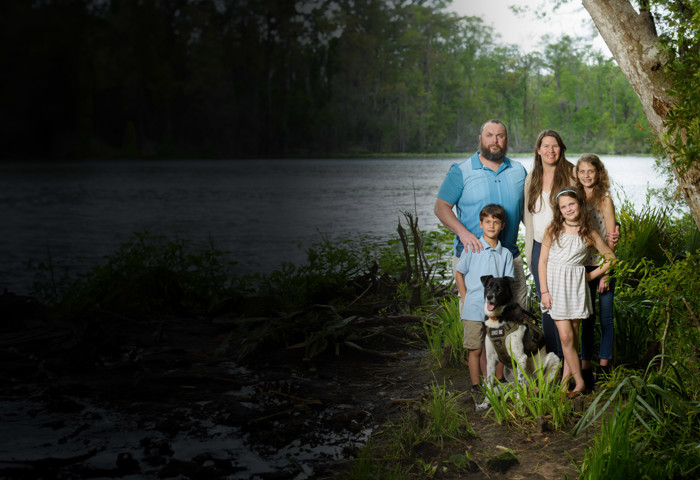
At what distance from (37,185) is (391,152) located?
35808 mm

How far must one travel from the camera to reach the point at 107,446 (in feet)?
15.1

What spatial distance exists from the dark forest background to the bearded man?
57.7 metres

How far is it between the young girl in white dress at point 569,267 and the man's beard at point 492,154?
1.52ft

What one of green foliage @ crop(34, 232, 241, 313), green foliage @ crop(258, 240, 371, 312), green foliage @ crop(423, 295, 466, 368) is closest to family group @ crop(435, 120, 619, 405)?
green foliage @ crop(423, 295, 466, 368)

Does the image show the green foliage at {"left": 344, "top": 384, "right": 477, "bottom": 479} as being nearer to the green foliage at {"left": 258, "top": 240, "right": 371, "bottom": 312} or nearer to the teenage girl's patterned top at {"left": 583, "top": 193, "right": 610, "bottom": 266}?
the teenage girl's patterned top at {"left": 583, "top": 193, "right": 610, "bottom": 266}

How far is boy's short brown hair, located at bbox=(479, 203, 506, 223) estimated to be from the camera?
4293 millimetres

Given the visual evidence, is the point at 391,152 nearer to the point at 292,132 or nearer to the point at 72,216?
the point at 292,132

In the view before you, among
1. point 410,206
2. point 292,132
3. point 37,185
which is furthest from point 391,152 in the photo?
point 410,206

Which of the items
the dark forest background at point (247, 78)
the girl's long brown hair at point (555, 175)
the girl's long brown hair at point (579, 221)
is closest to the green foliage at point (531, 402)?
the girl's long brown hair at point (579, 221)

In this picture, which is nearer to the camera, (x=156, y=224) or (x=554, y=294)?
(x=554, y=294)

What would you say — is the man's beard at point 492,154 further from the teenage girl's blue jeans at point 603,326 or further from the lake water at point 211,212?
the lake water at point 211,212

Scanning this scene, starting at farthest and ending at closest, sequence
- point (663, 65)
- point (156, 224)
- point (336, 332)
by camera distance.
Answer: point (156, 224)
point (336, 332)
point (663, 65)

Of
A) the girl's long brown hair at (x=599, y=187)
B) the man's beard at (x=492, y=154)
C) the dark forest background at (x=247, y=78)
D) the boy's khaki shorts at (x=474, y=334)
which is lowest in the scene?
the boy's khaki shorts at (x=474, y=334)

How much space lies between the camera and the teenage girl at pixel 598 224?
4336 mm
